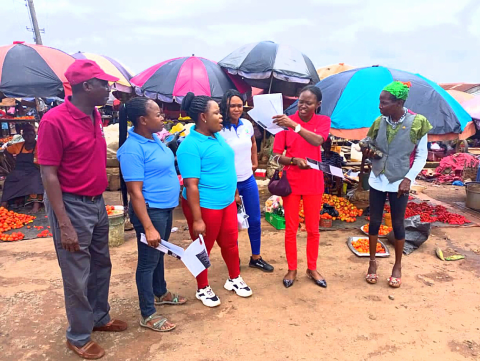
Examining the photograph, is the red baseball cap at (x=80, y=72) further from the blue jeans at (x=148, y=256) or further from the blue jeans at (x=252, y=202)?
the blue jeans at (x=252, y=202)

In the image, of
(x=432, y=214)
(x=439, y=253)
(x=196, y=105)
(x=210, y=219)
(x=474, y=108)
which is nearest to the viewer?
(x=196, y=105)

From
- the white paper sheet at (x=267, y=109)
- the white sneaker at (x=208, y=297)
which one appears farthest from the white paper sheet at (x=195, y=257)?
the white paper sheet at (x=267, y=109)

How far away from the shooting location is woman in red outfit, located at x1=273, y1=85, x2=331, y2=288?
322 centimetres

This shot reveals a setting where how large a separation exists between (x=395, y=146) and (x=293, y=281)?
179 centimetres

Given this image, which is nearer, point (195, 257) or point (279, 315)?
point (195, 257)

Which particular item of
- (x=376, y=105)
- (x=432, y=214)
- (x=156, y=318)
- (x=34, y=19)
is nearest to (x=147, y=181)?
(x=156, y=318)

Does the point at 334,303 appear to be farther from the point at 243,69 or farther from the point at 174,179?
the point at 243,69

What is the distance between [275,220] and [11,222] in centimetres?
444

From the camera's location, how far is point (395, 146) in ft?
11.1

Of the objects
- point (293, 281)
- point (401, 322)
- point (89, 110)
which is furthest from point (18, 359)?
point (401, 322)

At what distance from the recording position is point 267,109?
3232 millimetres

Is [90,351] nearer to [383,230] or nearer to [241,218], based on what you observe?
[241,218]

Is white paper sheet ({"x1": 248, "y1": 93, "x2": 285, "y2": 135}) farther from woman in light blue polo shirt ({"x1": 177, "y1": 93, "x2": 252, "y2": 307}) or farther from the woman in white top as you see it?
woman in light blue polo shirt ({"x1": 177, "y1": 93, "x2": 252, "y2": 307})

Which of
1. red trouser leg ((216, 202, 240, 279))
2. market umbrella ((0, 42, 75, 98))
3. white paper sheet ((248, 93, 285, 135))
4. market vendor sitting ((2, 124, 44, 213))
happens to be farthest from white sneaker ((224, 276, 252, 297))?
market vendor sitting ((2, 124, 44, 213))
